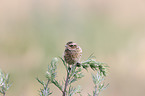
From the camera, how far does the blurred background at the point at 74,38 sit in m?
3.27

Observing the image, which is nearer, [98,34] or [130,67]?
[130,67]

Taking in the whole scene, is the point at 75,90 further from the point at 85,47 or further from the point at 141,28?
the point at 141,28

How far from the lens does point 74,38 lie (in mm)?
3996

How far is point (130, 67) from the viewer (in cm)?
397

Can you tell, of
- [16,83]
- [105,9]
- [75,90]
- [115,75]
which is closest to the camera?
[75,90]

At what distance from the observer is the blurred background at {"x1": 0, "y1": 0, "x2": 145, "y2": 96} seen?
3.27 meters

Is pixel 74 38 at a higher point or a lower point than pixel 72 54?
higher

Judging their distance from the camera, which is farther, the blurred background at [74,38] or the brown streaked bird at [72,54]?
the blurred background at [74,38]

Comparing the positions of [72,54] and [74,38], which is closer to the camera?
[72,54]

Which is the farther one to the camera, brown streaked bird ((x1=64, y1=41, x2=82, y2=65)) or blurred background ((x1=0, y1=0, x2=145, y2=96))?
blurred background ((x1=0, y1=0, x2=145, y2=96))

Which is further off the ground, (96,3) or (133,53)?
(96,3)

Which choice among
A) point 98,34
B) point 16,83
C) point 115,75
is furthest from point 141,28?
point 16,83

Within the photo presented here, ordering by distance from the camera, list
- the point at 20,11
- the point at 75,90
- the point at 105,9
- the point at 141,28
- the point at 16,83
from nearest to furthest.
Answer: the point at 75,90 → the point at 16,83 → the point at 20,11 → the point at 141,28 → the point at 105,9

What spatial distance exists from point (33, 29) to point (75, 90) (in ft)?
10.1
